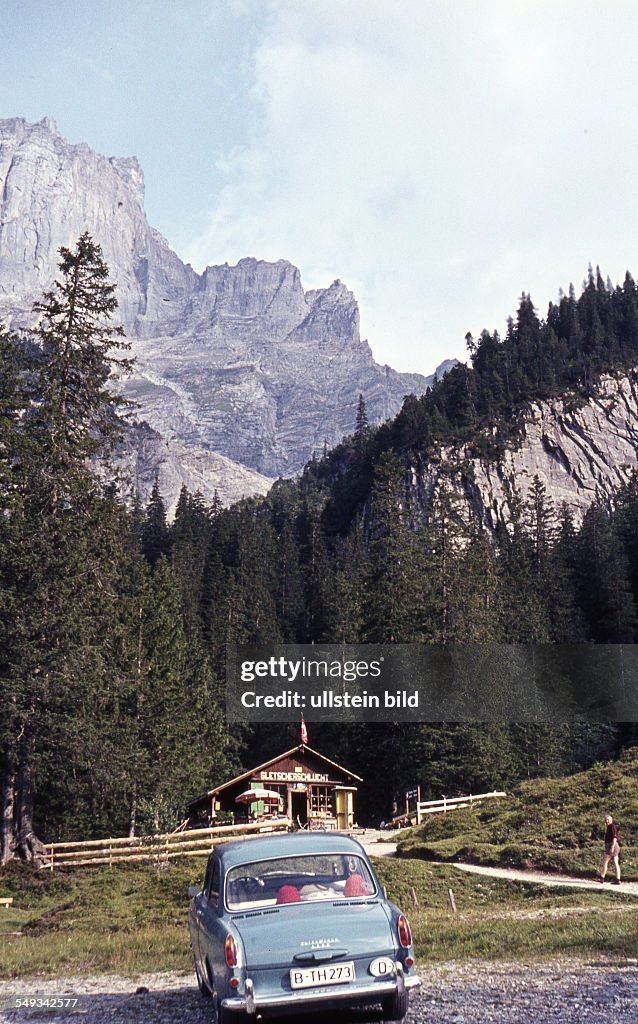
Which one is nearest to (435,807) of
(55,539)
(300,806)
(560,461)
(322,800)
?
(322,800)

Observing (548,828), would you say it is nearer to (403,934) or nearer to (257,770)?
(257,770)

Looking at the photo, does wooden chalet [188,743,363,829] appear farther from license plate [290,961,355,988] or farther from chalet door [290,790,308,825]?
license plate [290,961,355,988]

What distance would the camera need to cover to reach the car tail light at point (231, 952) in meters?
8.16

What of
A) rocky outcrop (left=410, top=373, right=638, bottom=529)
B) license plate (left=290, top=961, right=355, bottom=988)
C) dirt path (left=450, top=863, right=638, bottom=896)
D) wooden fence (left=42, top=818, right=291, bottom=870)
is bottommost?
Answer: dirt path (left=450, top=863, right=638, bottom=896)

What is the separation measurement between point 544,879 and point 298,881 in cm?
1659

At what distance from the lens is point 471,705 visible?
172 feet

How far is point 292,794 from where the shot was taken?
5212 centimetres

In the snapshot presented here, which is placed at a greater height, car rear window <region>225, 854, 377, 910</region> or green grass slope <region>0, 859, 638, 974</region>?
car rear window <region>225, 854, 377, 910</region>

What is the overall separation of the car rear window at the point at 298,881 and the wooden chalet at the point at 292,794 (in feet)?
133

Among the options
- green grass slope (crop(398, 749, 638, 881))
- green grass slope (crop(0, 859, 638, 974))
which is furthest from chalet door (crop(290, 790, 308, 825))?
green grass slope (crop(0, 859, 638, 974))

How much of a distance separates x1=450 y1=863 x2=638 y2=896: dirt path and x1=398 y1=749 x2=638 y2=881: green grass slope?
50cm

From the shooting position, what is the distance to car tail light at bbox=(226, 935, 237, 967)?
8.16 m

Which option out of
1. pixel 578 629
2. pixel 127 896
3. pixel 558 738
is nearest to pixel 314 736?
pixel 558 738

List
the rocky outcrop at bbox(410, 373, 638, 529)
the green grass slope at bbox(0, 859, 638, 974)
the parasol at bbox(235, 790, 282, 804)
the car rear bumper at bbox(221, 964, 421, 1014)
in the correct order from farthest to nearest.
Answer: the rocky outcrop at bbox(410, 373, 638, 529) < the parasol at bbox(235, 790, 282, 804) < the green grass slope at bbox(0, 859, 638, 974) < the car rear bumper at bbox(221, 964, 421, 1014)
